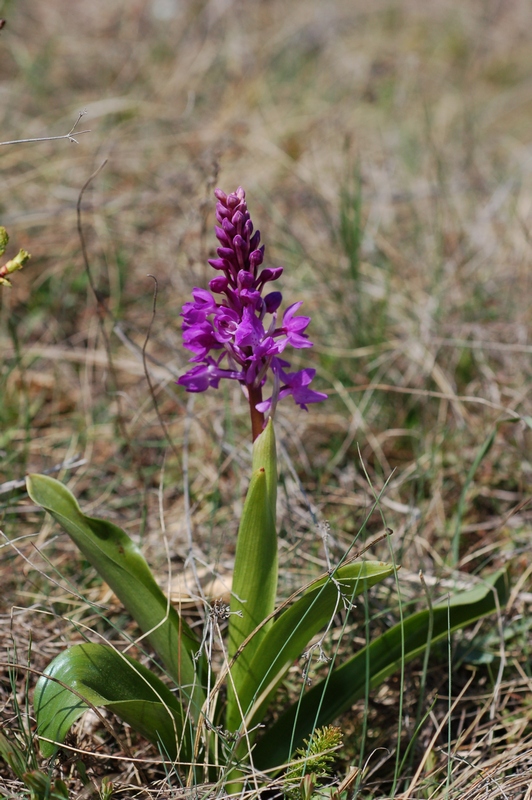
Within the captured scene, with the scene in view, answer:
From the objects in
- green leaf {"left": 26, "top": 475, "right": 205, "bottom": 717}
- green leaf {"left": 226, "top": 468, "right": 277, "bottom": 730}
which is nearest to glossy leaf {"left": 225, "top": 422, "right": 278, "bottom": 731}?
Result: green leaf {"left": 226, "top": 468, "right": 277, "bottom": 730}

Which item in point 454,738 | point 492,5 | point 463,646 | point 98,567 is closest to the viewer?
point 98,567

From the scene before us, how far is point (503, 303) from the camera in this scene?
12.8ft

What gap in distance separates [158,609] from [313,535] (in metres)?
0.90

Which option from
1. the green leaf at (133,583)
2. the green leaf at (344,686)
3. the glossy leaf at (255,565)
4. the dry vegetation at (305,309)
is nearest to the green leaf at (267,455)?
the glossy leaf at (255,565)

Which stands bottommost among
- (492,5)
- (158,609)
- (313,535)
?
(313,535)

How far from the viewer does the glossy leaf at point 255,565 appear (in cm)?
178

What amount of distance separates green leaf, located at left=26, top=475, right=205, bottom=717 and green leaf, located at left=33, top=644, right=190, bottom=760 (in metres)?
0.08

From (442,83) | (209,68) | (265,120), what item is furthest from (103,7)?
(442,83)

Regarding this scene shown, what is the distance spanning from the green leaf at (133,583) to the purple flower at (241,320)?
0.49m

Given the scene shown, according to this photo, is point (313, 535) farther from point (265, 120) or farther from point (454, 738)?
point (265, 120)

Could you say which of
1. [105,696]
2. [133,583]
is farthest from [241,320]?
[105,696]

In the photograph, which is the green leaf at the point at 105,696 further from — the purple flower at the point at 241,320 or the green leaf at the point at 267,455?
the purple flower at the point at 241,320

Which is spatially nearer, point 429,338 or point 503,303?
point 429,338

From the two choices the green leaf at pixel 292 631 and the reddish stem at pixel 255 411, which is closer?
the green leaf at pixel 292 631
